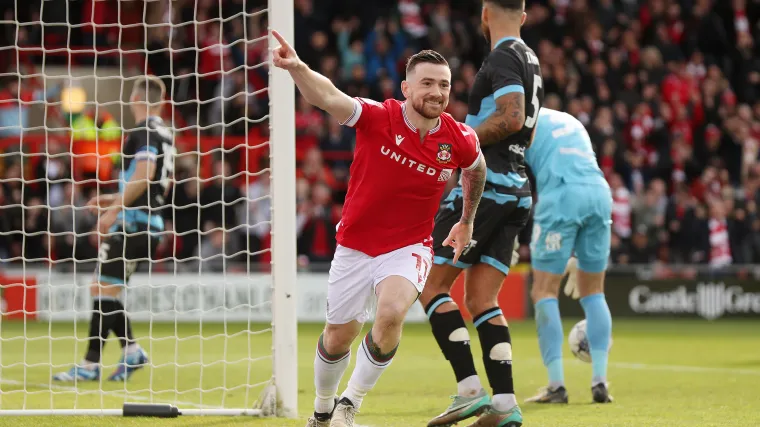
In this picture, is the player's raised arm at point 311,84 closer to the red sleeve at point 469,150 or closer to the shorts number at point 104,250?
the red sleeve at point 469,150

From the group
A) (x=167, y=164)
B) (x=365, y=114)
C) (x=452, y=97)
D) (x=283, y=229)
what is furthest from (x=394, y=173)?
(x=452, y=97)

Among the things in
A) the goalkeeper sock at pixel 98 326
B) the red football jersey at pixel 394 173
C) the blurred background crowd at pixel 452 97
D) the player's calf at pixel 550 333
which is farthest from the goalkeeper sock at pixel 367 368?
the blurred background crowd at pixel 452 97

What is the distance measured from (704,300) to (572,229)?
1007 centimetres

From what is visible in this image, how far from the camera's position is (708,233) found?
58.4 feet

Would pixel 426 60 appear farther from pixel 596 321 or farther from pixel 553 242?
pixel 596 321

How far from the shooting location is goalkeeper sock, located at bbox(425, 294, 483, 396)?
555 centimetres

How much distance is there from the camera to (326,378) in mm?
5359

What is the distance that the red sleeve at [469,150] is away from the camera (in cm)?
523

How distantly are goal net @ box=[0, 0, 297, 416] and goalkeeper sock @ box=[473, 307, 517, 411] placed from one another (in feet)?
3.68

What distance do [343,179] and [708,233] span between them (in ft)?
20.0

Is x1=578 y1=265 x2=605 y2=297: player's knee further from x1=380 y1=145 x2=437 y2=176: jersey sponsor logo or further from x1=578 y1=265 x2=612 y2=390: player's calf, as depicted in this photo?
x1=380 y1=145 x2=437 y2=176: jersey sponsor logo

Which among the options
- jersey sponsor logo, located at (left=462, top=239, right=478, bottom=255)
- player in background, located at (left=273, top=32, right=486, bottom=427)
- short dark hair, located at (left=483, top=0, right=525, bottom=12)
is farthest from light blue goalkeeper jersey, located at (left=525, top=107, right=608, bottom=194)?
player in background, located at (left=273, top=32, right=486, bottom=427)

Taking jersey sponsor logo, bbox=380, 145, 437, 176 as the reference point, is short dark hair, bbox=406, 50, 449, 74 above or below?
above

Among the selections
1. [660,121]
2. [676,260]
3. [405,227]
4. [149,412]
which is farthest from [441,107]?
[660,121]
